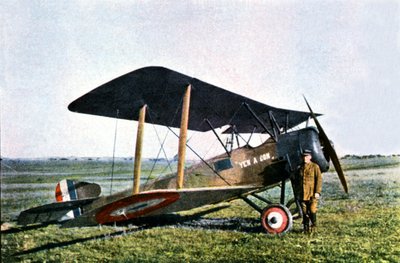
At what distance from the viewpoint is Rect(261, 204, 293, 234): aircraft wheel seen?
17.9 feet

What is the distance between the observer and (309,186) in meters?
5.45

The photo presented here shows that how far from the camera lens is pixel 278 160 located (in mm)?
5945

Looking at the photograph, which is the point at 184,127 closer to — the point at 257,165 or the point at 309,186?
the point at 257,165

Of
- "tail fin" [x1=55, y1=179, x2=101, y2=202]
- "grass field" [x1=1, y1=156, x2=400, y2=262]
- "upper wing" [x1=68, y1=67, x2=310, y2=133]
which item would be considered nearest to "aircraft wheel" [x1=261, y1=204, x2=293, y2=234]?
"grass field" [x1=1, y1=156, x2=400, y2=262]

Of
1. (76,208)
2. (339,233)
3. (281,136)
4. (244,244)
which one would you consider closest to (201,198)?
(244,244)

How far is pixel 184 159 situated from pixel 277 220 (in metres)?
1.80

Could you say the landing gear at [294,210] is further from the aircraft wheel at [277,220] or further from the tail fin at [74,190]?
the tail fin at [74,190]

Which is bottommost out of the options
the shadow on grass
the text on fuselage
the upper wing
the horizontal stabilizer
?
the shadow on grass

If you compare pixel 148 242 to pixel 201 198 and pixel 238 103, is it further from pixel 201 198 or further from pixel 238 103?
pixel 238 103

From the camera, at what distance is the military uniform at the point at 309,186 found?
5.43m

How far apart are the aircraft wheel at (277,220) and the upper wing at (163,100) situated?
1.68 m

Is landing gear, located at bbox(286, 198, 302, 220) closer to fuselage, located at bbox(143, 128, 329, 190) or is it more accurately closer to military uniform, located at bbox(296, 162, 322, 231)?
military uniform, located at bbox(296, 162, 322, 231)

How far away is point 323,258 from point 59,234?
4.67 meters

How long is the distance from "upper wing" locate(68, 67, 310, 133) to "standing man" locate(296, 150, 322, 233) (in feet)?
3.75
